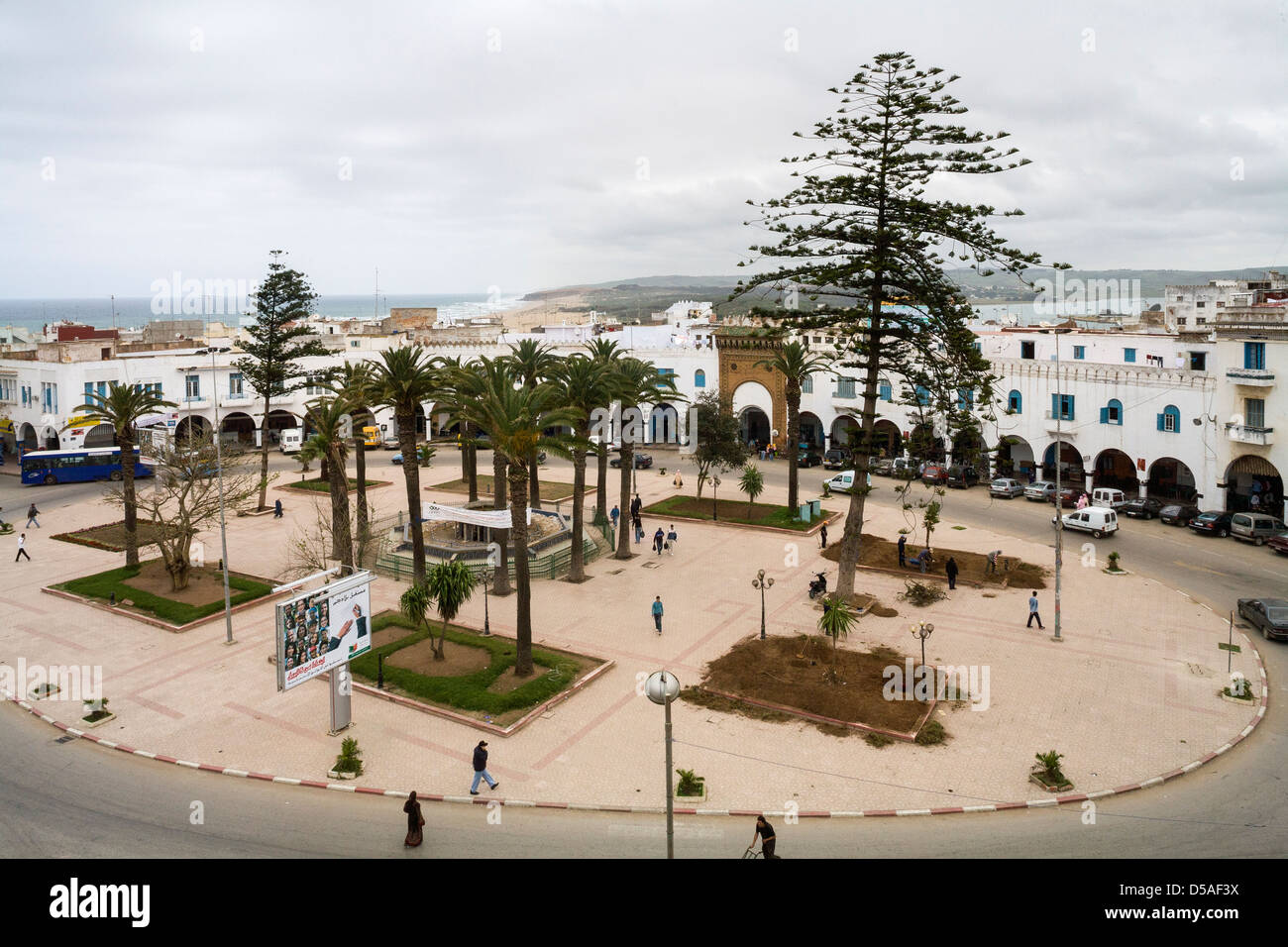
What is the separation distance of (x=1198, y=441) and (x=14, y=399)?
6470 centimetres

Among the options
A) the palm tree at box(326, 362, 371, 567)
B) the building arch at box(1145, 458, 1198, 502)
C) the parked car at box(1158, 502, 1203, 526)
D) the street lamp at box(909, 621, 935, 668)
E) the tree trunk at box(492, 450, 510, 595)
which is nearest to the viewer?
the street lamp at box(909, 621, 935, 668)

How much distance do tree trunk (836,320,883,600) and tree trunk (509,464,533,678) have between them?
978 centimetres

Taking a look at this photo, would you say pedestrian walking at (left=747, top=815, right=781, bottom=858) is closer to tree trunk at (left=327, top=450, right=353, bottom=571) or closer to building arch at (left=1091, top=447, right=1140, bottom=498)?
tree trunk at (left=327, top=450, right=353, bottom=571)

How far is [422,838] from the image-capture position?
46.7 feet

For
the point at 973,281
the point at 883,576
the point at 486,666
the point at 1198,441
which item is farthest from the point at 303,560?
the point at 973,281

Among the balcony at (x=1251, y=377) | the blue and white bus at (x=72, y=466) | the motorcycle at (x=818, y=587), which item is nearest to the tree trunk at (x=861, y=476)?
the motorcycle at (x=818, y=587)

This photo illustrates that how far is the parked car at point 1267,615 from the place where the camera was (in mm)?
22734

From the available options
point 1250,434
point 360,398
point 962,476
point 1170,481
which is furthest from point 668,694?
point 1170,481

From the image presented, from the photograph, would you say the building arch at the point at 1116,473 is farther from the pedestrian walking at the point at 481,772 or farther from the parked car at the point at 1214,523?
the pedestrian walking at the point at 481,772

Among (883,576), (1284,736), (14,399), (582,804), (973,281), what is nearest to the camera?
(582,804)

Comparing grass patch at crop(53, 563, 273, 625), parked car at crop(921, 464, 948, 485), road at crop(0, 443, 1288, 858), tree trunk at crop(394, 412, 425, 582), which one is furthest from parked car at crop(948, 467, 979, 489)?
grass patch at crop(53, 563, 273, 625)

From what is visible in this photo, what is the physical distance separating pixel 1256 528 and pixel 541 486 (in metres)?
30.2

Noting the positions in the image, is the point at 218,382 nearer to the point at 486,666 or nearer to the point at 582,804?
the point at 486,666

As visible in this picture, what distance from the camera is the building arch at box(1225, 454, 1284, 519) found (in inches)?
1339
